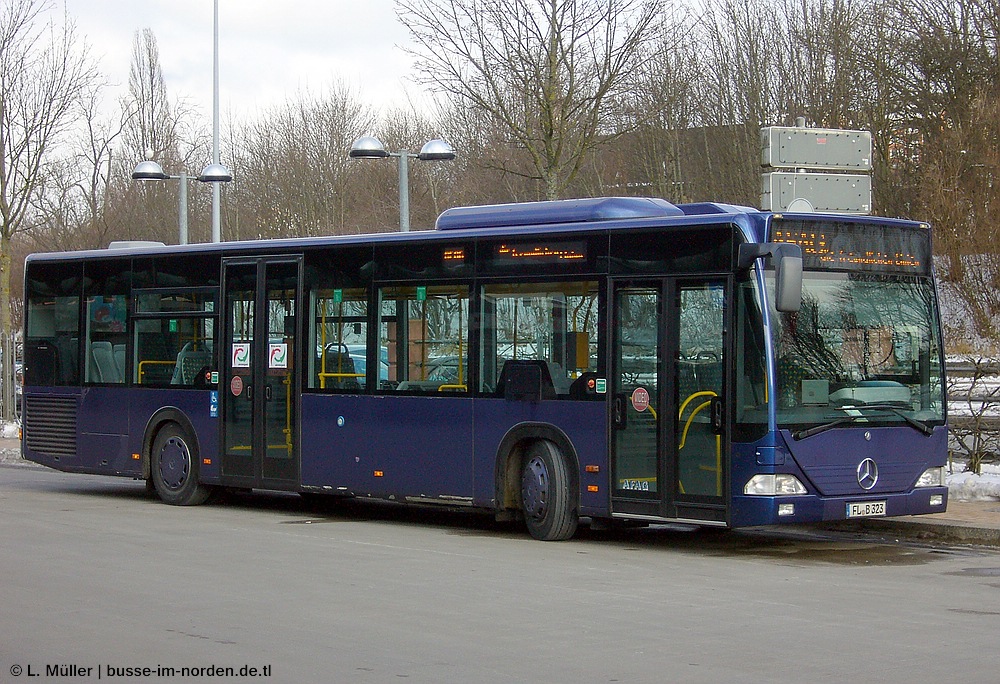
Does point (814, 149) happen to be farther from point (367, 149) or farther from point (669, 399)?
point (367, 149)

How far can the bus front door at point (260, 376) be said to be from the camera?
16.3m

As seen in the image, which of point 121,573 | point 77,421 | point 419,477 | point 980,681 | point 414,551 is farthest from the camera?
point 77,421

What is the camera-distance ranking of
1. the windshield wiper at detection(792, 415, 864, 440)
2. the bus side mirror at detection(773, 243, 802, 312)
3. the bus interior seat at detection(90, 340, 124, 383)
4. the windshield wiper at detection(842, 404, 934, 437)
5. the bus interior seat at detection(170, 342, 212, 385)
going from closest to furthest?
the bus side mirror at detection(773, 243, 802, 312) → the windshield wiper at detection(792, 415, 864, 440) → the windshield wiper at detection(842, 404, 934, 437) → the bus interior seat at detection(170, 342, 212, 385) → the bus interior seat at detection(90, 340, 124, 383)

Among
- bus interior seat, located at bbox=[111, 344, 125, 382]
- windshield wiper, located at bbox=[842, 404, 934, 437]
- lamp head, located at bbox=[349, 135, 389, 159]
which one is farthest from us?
lamp head, located at bbox=[349, 135, 389, 159]

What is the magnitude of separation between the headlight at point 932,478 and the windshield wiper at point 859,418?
0.34 metres

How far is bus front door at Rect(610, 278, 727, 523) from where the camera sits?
1260 centimetres

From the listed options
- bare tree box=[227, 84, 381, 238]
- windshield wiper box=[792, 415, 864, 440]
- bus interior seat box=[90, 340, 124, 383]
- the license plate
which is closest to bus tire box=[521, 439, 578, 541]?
windshield wiper box=[792, 415, 864, 440]

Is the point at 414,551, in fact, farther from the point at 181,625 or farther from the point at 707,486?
the point at 181,625

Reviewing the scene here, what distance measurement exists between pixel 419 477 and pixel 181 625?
6076 mm

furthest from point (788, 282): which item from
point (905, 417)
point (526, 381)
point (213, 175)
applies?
point (213, 175)

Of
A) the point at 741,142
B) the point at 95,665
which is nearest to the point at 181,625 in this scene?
the point at 95,665

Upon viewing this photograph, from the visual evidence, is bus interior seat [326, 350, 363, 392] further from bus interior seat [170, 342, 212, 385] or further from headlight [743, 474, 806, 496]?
headlight [743, 474, 806, 496]

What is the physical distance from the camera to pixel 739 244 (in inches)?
492

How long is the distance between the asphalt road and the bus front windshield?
4.20 ft
